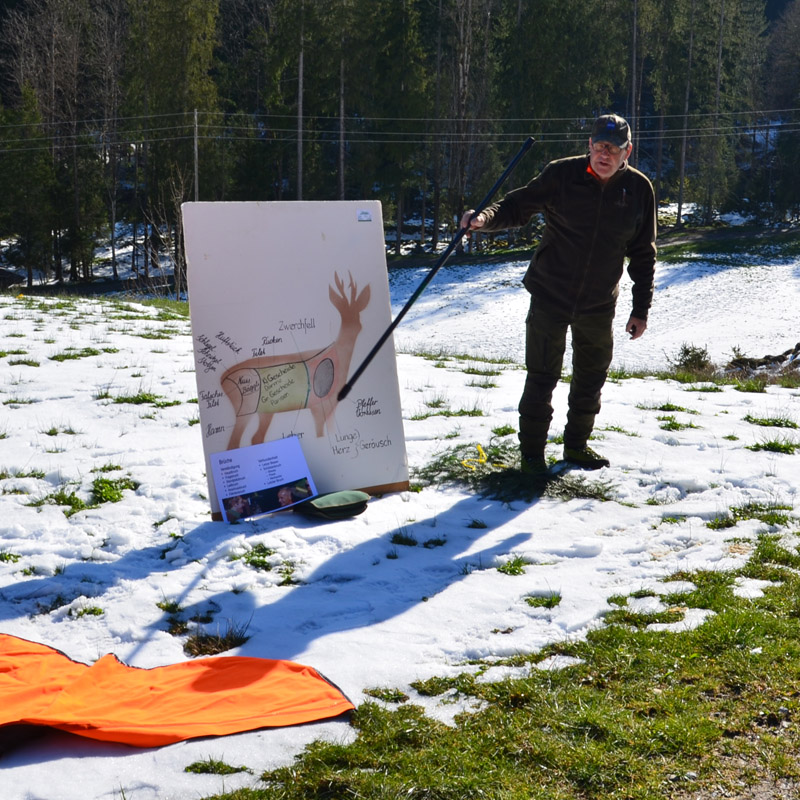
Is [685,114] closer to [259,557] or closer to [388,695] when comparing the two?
[259,557]

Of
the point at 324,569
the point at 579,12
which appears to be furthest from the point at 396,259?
the point at 324,569

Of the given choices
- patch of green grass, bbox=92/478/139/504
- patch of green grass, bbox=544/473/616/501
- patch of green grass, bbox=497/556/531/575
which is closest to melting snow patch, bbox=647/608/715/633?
patch of green grass, bbox=497/556/531/575

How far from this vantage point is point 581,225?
17.9ft

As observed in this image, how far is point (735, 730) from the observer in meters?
3.03

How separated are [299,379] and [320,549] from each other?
3.53 feet

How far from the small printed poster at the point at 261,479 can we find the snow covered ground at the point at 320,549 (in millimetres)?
158

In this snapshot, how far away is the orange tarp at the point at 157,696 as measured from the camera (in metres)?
3.12

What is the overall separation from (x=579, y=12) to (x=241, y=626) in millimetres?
41801

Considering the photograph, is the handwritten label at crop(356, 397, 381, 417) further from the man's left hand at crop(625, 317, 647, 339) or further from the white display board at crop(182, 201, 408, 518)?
the man's left hand at crop(625, 317, 647, 339)

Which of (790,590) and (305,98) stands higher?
(305,98)

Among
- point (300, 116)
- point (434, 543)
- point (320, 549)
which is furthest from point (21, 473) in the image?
point (300, 116)

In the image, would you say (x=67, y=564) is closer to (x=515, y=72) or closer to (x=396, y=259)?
(x=396, y=259)

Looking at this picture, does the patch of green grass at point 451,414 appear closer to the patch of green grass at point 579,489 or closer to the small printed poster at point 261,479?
the patch of green grass at point 579,489

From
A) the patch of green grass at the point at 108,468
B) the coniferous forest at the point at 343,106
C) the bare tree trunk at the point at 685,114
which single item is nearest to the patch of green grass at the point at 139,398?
the patch of green grass at the point at 108,468
